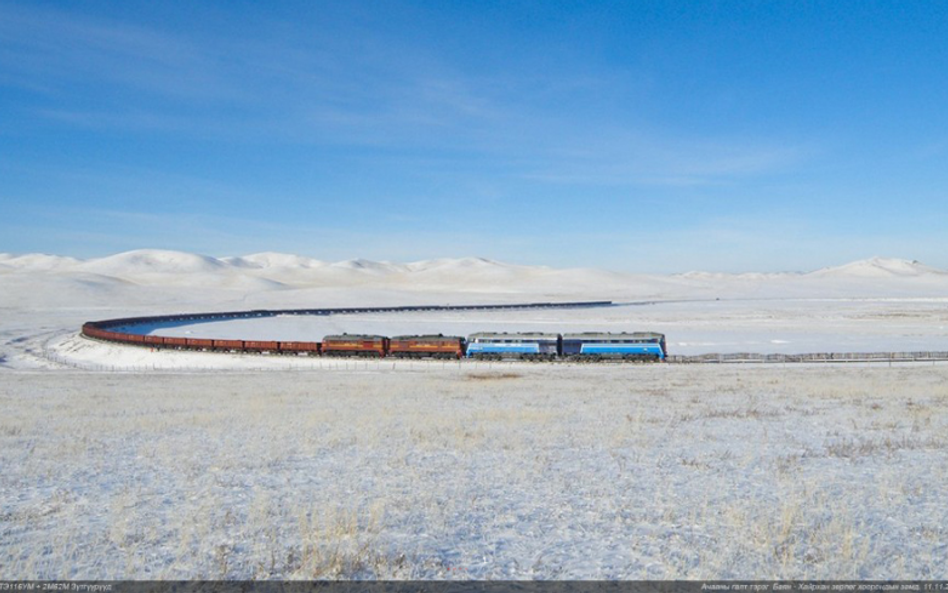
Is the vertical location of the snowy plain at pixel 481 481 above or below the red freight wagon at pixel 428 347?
below

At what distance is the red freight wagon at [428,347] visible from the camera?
50.8 metres

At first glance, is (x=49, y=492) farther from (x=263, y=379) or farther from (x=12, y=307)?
(x=12, y=307)

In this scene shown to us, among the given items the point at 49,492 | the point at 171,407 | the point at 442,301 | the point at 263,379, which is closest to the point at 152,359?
the point at 263,379

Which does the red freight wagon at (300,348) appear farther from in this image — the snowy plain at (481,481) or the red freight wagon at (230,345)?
the snowy plain at (481,481)

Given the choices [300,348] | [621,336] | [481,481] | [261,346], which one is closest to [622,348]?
[621,336]

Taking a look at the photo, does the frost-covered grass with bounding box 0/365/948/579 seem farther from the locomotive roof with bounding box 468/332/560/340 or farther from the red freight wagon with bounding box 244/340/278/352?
the red freight wagon with bounding box 244/340/278/352

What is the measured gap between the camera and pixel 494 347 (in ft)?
165

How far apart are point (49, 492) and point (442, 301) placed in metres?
138

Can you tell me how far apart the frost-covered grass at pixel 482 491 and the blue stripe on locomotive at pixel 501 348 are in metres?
26.4

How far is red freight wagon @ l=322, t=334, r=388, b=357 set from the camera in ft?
172

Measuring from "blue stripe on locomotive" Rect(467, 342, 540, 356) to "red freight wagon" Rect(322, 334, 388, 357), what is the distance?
23.5ft

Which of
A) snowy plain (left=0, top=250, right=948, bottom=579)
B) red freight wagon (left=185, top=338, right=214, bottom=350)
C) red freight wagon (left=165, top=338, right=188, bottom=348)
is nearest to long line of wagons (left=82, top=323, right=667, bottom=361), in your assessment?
red freight wagon (left=185, top=338, right=214, bottom=350)

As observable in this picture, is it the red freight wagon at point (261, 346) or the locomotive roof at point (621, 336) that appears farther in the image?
the red freight wagon at point (261, 346)

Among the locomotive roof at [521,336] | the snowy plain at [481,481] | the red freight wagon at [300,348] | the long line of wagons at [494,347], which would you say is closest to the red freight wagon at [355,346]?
the long line of wagons at [494,347]
